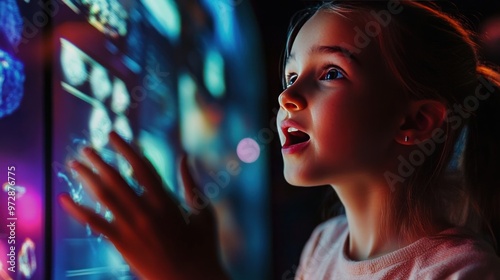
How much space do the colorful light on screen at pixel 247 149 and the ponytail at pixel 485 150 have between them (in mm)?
430

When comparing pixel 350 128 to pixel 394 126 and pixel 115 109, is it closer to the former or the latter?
pixel 394 126

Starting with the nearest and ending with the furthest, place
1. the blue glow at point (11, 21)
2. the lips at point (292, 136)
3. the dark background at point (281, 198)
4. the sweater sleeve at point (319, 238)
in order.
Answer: the blue glow at point (11, 21) → the lips at point (292, 136) → the sweater sleeve at point (319, 238) → the dark background at point (281, 198)

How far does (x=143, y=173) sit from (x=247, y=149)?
0.53m

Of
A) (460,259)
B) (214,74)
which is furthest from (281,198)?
(460,259)

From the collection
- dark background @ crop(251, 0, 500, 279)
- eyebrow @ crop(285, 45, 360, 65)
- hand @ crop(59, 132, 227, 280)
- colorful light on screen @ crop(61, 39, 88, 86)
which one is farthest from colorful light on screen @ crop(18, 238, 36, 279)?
dark background @ crop(251, 0, 500, 279)

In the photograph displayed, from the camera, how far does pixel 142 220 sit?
24.1 inches

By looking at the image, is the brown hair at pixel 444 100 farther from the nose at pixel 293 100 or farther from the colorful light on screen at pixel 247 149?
the colorful light on screen at pixel 247 149

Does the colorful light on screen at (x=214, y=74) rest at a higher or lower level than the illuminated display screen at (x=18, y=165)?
higher

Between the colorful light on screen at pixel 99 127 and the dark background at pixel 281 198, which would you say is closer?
the colorful light on screen at pixel 99 127

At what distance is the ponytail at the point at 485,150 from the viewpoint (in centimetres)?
83

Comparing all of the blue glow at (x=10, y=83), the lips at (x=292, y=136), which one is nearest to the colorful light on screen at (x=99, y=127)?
the blue glow at (x=10, y=83)

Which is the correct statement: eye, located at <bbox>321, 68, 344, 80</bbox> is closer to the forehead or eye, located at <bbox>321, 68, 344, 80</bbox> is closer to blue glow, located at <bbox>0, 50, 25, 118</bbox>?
the forehead

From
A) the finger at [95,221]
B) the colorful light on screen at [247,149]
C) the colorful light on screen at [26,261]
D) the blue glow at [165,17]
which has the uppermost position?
the blue glow at [165,17]

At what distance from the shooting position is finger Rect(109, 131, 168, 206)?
0.61m
